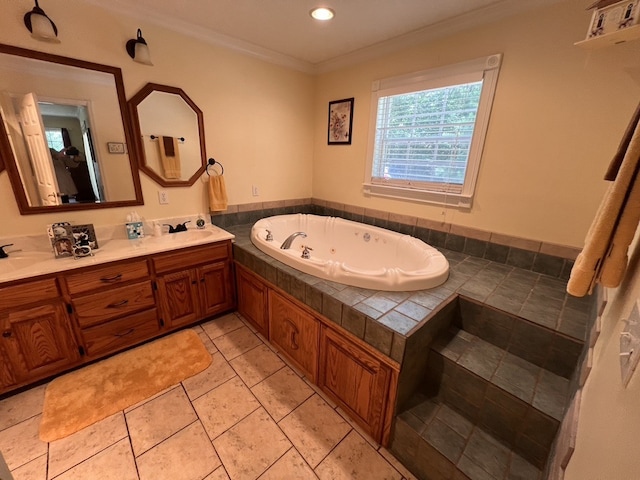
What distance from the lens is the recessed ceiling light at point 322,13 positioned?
187 centimetres

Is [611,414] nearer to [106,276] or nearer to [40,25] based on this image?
[106,276]

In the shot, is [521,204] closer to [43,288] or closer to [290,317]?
[290,317]

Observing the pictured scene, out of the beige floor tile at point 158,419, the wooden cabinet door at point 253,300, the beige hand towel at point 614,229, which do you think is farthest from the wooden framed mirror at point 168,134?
the beige hand towel at point 614,229

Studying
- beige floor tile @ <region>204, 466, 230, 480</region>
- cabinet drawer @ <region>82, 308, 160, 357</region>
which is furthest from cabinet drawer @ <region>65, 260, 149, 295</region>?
beige floor tile @ <region>204, 466, 230, 480</region>

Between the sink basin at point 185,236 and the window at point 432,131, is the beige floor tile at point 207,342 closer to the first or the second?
the sink basin at point 185,236

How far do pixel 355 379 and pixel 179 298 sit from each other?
5.17 ft

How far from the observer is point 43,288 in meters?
1.59

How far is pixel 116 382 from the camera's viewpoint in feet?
5.82

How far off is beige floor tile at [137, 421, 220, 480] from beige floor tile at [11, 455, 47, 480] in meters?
0.42

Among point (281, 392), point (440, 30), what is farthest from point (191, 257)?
point (440, 30)

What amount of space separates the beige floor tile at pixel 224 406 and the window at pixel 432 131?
213 cm

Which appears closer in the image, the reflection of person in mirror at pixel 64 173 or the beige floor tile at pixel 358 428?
the beige floor tile at pixel 358 428

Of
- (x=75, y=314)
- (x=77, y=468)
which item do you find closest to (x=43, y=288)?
(x=75, y=314)

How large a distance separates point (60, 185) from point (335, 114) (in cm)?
255
